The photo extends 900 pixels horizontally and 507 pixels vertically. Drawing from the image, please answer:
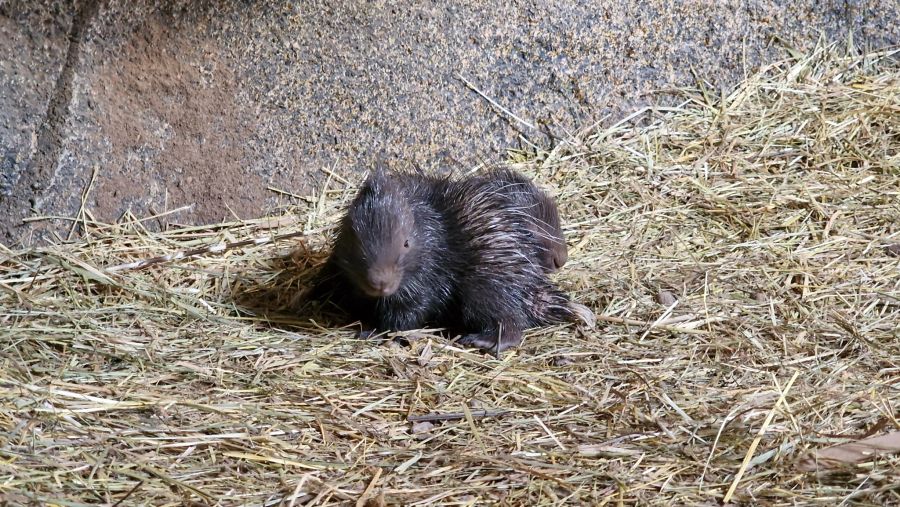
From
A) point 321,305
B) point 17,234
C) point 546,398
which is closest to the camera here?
point 546,398

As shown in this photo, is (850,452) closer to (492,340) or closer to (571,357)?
(571,357)

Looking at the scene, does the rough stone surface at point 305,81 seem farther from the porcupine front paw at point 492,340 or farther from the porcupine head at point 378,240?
the porcupine front paw at point 492,340

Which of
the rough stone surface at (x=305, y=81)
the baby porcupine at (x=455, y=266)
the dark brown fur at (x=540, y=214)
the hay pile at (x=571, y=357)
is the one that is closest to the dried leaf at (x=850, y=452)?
the hay pile at (x=571, y=357)

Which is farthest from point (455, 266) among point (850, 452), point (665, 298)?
point (850, 452)

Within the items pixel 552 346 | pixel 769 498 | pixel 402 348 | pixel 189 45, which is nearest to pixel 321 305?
pixel 402 348

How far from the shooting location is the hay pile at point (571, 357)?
10.1ft

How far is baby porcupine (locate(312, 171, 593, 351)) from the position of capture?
404cm

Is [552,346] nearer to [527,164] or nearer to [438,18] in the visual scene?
[527,164]

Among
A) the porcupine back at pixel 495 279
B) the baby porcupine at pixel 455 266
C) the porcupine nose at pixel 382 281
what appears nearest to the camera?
the porcupine nose at pixel 382 281

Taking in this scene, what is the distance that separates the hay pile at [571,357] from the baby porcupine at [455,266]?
0.13 metres

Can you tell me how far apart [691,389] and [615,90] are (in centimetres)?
258

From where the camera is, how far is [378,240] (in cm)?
392

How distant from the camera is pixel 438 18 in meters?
5.38

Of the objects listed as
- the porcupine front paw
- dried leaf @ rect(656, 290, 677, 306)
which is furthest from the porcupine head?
dried leaf @ rect(656, 290, 677, 306)
